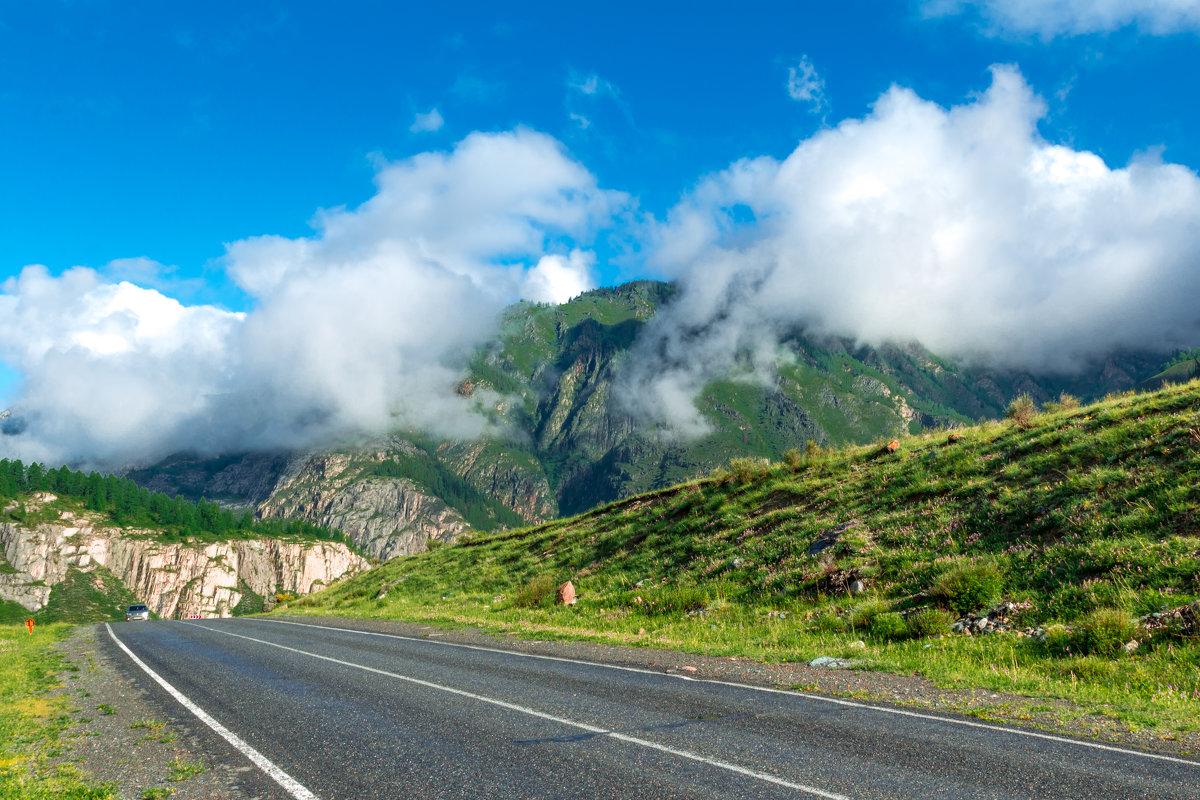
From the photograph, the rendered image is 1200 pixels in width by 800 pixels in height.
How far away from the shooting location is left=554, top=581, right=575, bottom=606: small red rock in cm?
2689

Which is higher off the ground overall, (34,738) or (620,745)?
(620,745)

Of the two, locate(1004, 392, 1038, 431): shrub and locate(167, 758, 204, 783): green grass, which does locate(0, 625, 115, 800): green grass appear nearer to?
locate(167, 758, 204, 783): green grass

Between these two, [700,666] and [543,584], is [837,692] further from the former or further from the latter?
[543,584]

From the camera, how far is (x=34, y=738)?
393 inches

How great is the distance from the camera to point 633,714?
9898 mm

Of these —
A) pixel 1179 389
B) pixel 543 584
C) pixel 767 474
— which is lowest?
pixel 543 584

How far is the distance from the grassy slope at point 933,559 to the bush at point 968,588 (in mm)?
171

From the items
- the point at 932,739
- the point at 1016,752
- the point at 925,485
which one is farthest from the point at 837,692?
the point at 925,485

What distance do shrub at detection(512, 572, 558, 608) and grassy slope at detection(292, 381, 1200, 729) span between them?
0.20m

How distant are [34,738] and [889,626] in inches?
717

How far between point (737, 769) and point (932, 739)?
10.4 feet

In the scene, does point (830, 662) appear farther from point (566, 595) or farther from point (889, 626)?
point (566, 595)

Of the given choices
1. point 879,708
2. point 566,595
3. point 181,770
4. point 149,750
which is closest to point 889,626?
point 879,708

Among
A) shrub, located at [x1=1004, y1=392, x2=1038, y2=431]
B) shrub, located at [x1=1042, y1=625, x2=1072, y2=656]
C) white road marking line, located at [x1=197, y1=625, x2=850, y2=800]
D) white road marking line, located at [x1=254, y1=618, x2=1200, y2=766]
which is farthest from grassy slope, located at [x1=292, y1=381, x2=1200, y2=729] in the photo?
white road marking line, located at [x1=197, y1=625, x2=850, y2=800]
